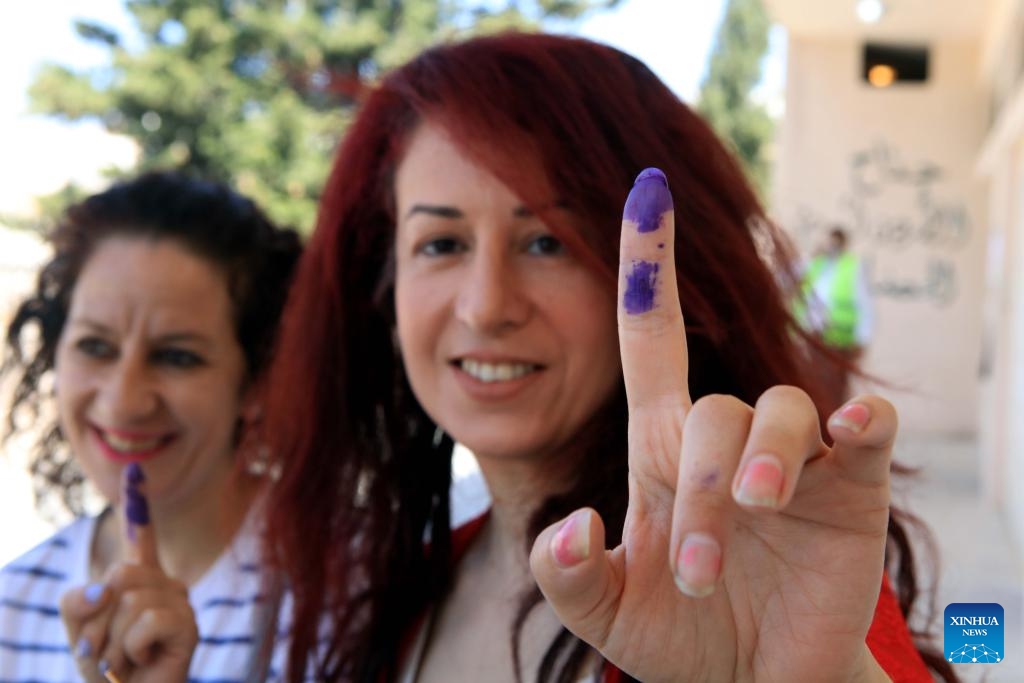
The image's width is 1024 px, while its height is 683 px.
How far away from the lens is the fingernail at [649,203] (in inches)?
29.9

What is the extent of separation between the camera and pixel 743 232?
49.0 inches

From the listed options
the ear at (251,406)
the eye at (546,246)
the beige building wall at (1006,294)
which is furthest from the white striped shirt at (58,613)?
the beige building wall at (1006,294)

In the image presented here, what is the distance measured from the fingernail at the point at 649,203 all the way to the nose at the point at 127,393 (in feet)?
4.08

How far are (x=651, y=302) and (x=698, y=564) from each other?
22 cm

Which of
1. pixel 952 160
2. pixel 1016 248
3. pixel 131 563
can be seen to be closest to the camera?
pixel 131 563

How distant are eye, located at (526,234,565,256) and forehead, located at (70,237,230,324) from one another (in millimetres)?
857

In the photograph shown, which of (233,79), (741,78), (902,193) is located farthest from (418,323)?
(741,78)

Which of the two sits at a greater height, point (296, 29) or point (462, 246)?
point (296, 29)

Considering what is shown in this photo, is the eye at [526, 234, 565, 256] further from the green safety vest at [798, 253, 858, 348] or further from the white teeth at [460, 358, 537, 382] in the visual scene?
the green safety vest at [798, 253, 858, 348]

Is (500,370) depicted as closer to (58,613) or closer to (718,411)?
(718,411)

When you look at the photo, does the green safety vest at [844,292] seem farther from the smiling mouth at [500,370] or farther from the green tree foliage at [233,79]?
the green tree foliage at [233,79]

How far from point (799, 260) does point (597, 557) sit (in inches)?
33.6

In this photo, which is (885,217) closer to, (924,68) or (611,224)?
(924,68)

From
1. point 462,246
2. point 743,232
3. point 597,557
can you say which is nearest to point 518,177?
point 462,246
